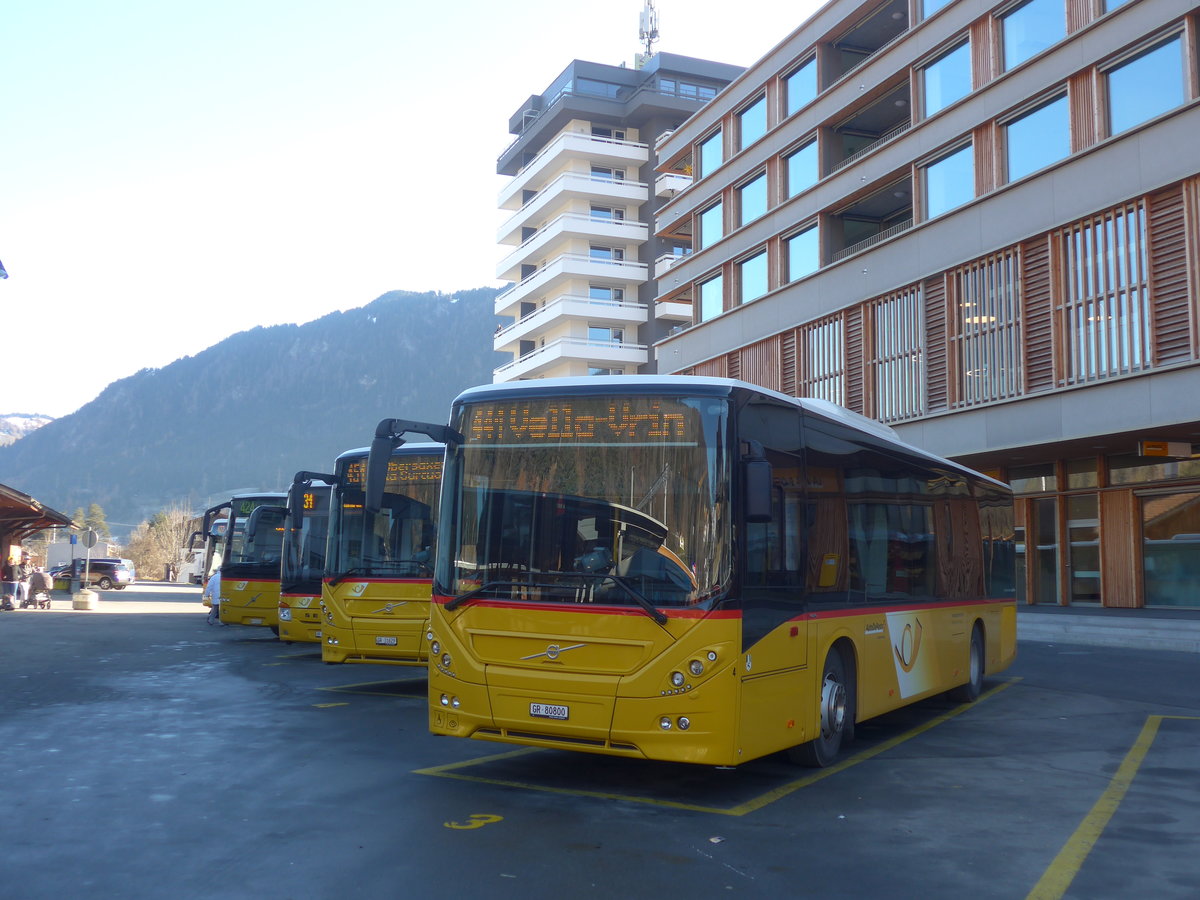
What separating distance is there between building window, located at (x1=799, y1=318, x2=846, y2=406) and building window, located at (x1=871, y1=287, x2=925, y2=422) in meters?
1.54

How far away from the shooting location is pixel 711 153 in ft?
141

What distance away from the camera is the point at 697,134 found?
43.7 m

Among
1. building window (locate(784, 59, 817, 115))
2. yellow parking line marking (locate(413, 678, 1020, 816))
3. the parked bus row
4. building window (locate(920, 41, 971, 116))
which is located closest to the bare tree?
building window (locate(784, 59, 817, 115))

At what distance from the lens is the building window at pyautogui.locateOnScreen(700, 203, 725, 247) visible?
136ft

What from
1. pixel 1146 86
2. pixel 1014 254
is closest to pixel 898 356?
pixel 1014 254

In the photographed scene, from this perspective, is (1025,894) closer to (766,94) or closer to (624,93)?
(766,94)

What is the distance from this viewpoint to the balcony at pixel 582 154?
59.1m

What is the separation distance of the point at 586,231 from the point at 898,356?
30.0m

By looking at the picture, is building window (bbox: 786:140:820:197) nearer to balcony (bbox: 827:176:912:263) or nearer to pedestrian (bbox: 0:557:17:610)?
balcony (bbox: 827:176:912:263)

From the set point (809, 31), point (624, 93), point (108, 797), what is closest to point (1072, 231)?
point (809, 31)

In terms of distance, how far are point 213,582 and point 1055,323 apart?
21.6 m

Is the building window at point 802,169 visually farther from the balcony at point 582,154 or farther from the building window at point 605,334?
the balcony at point 582,154

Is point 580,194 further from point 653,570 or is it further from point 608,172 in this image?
point 653,570

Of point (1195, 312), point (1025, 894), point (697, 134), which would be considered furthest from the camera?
point (697, 134)
